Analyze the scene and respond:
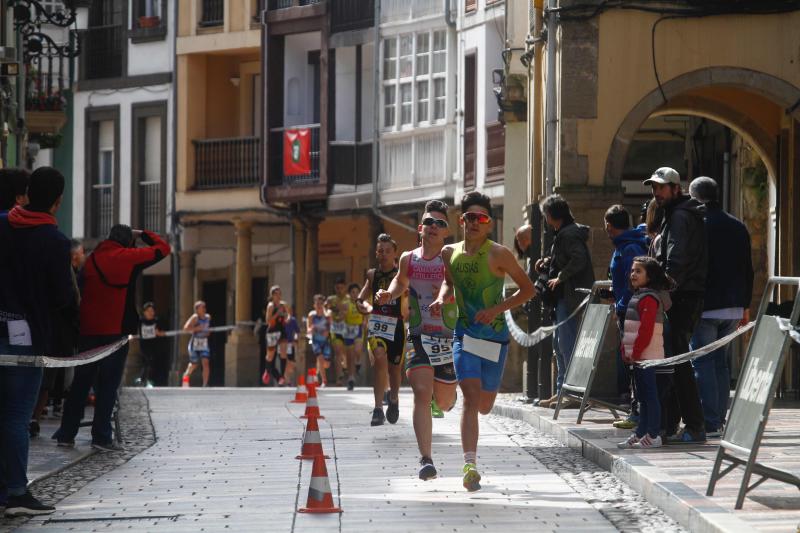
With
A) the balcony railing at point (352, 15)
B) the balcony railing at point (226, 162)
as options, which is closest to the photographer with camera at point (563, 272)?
the balcony railing at point (352, 15)

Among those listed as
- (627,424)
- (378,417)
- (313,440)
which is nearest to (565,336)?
(378,417)

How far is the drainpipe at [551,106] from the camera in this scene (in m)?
19.0

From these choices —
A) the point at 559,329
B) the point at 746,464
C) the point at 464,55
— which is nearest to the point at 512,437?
the point at 559,329

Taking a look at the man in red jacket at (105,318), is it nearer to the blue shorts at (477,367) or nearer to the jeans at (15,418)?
the blue shorts at (477,367)

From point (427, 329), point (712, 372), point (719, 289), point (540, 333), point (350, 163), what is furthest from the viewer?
point (350, 163)

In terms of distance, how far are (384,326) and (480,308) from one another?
516 cm

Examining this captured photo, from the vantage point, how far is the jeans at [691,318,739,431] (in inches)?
516

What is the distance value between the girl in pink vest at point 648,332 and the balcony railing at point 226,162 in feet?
101

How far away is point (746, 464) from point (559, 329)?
7.72 metres

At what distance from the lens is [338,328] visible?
30359mm

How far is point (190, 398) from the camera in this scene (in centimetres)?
2417

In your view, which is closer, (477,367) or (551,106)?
(477,367)

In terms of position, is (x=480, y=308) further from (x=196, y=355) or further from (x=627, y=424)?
(x=196, y=355)

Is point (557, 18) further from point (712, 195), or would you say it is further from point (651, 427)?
point (651, 427)
